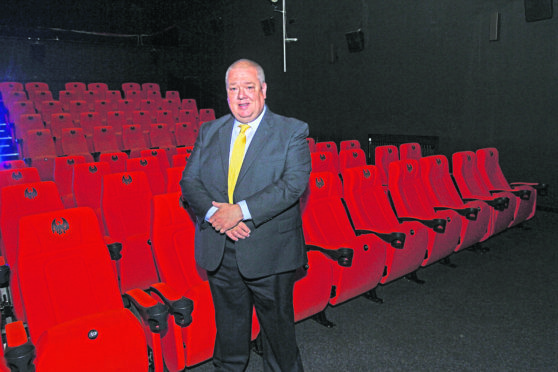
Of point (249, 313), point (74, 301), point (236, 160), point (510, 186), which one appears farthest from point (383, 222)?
point (510, 186)

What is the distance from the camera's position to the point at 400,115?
6.96 meters

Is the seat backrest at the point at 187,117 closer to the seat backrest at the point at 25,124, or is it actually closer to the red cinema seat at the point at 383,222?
the seat backrest at the point at 25,124

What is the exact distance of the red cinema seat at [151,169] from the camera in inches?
152

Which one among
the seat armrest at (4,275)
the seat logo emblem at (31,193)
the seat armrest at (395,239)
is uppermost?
the seat logo emblem at (31,193)

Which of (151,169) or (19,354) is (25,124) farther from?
(19,354)

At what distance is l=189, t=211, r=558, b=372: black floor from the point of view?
7.29 feet

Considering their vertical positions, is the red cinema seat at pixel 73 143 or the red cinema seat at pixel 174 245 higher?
the red cinema seat at pixel 73 143

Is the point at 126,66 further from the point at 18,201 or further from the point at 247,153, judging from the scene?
the point at 247,153

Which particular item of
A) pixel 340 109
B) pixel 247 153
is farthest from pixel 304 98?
pixel 247 153

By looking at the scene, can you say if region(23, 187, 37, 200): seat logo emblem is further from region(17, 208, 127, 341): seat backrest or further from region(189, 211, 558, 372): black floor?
region(189, 211, 558, 372): black floor

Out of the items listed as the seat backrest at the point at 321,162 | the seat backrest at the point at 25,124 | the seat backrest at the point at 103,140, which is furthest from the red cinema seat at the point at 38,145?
the seat backrest at the point at 321,162

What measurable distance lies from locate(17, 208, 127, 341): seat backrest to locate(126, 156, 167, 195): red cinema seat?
175 centimetres

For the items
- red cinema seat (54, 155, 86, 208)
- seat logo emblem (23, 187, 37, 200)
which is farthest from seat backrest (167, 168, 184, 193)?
red cinema seat (54, 155, 86, 208)

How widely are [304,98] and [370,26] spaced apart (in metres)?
2.18
